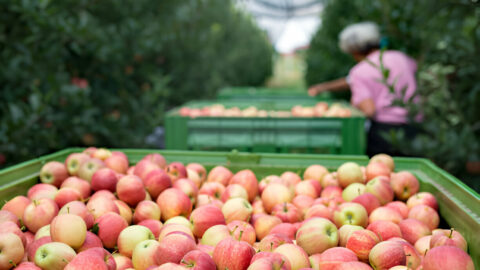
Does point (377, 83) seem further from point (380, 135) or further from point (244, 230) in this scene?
point (244, 230)

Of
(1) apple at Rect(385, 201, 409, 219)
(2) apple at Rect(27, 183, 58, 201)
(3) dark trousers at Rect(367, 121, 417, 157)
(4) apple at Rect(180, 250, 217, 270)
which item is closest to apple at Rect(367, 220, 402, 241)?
(1) apple at Rect(385, 201, 409, 219)

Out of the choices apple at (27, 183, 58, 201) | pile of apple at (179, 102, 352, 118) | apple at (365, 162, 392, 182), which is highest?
pile of apple at (179, 102, 352, 118)

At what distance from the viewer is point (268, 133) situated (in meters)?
3.39

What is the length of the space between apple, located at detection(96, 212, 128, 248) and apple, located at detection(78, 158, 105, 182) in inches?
21.2

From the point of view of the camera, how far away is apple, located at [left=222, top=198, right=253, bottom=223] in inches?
78.9

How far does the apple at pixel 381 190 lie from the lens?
212 centimetres

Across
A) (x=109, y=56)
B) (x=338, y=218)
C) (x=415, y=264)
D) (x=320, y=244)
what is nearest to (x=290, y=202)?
(x=338, y=218)

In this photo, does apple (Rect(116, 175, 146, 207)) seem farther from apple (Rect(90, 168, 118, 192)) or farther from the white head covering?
the white head covering

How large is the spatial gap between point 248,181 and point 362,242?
0.87 meters

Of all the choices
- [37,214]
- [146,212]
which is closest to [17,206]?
[37,214]

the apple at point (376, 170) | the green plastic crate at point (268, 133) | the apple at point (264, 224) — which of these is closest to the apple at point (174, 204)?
the apple at point (264, 224)

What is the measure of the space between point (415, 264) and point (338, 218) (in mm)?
440

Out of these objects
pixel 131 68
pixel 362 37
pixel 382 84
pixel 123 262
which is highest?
pixel 362 37

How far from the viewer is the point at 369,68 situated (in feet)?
13.2
